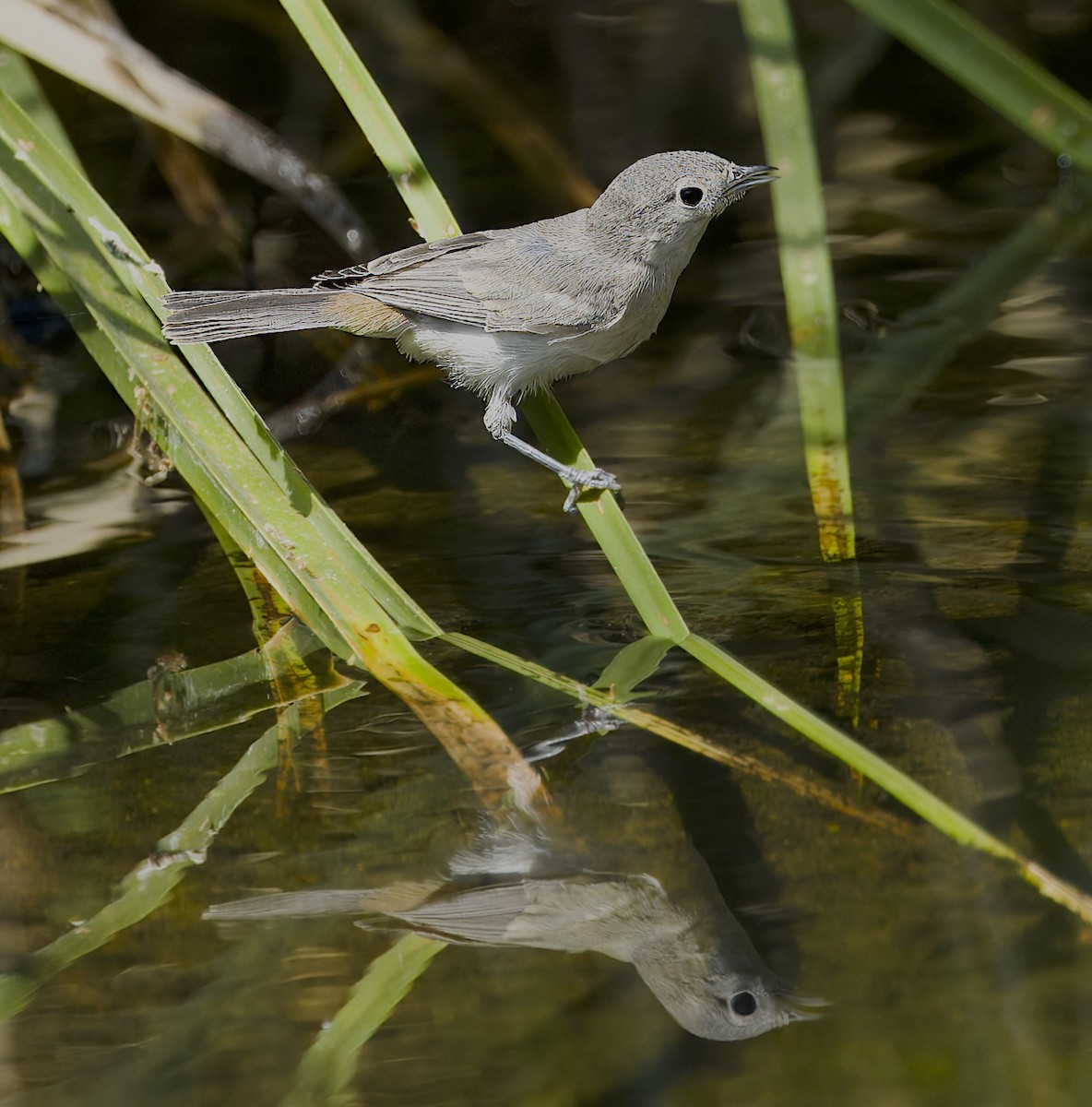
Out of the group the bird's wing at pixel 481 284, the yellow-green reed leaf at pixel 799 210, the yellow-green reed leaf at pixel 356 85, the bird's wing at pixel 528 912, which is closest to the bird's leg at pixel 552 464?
the bird's wing at pixel 481 284

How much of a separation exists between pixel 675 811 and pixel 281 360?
2878 millimetres

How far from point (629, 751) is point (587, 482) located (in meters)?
0.61

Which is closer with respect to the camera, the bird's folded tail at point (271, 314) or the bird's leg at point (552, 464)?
the bird's folded tail at point (271, 314)

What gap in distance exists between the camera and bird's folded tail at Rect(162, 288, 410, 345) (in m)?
2.76

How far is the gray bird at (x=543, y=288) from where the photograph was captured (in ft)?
9.91

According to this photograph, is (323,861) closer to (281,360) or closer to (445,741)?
(445,741)

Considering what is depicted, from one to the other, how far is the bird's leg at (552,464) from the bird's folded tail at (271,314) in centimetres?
31

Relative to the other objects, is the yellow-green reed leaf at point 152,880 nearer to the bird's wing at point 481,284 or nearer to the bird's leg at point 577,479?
the bird's leg at point 577,479

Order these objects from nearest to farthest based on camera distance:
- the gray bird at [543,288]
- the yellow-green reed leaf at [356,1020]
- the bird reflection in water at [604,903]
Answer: the yellow-green reed leaf at [356,1020] < the bird reflection in water at [604,903] < the gray bird at [543,288]

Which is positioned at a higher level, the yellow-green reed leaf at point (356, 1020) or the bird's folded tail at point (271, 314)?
the bird's folded tail at point (271, 314)

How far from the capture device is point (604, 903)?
2.30 m

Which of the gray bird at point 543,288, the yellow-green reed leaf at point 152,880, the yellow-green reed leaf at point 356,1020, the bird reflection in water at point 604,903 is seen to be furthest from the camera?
the gray bird at point 543,288

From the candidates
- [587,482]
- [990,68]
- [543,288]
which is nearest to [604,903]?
[587,482]

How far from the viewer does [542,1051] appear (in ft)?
6.48
